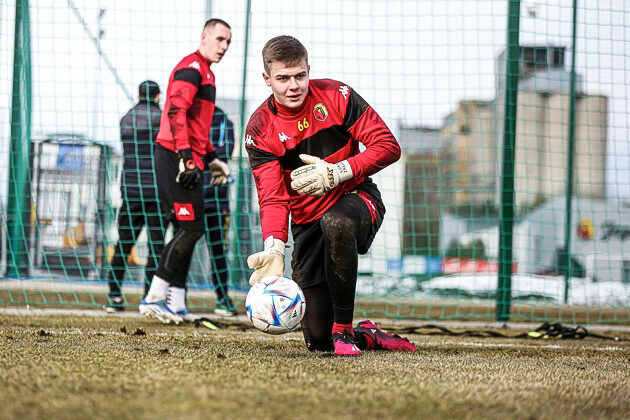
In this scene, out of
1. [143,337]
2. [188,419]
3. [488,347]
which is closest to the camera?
[188,419]

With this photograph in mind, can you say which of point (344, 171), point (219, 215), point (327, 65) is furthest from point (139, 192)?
point (344, 171)

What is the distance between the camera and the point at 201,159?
5270 mm

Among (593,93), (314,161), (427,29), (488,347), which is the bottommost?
(488,347)

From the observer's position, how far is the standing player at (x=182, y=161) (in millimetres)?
5051

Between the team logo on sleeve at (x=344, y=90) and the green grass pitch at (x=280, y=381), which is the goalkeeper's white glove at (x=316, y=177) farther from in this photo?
the green grass pitch at (x=280, y=381)

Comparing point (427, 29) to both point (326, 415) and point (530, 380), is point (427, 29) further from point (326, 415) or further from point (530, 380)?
point (326, 415)

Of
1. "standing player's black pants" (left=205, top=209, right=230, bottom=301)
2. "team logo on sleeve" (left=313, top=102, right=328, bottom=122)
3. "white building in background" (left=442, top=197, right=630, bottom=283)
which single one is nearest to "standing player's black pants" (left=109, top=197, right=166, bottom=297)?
"standing player's black pants" (left=205, top=209, right=230, bottom=301)

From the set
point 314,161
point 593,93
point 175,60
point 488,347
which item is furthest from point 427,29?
point 314,161

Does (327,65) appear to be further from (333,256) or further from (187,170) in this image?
(333,256)

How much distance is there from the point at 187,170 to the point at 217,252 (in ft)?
5.12

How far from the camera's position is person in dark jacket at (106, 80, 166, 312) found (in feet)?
19.9

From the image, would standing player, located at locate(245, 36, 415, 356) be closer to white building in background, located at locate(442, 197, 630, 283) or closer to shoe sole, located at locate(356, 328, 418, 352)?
shoe sole, located at locate(356, 328, 418, 352)

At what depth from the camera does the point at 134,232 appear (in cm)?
624

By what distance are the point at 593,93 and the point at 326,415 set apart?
640 centimetres
